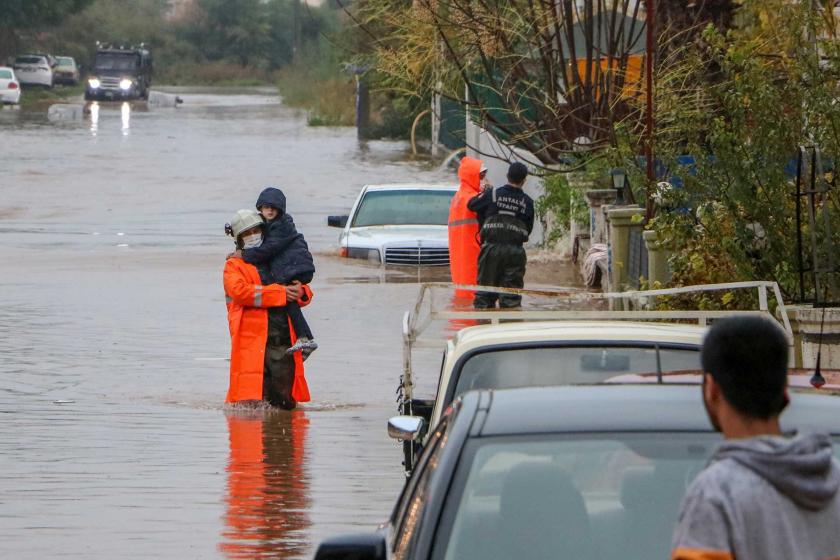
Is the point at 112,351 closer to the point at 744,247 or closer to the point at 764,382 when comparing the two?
the point at 744,247

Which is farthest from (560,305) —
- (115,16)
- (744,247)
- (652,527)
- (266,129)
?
(115,16)

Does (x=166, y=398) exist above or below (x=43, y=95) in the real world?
below

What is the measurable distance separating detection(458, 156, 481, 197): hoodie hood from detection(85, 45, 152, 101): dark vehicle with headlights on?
6035cm

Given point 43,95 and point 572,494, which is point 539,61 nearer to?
point 572,494

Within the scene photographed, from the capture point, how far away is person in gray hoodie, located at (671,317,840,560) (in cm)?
312

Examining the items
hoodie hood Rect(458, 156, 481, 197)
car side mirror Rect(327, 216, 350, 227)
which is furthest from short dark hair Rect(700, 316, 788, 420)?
car side mirror Rect(327, 216, 350, 227)

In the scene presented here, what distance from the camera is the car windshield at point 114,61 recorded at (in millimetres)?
77688

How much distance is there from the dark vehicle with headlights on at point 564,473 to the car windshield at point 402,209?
57.9 feet

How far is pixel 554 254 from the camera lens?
2303cm

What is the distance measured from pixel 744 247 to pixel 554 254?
1236 cm

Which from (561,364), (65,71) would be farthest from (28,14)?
(561,364)

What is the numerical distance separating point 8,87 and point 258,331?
62.3 m

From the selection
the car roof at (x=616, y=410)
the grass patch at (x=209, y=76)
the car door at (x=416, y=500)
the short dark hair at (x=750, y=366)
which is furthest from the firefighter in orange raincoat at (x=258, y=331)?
the grass patch at (x=209, y=76)

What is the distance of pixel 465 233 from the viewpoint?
55.8ft
